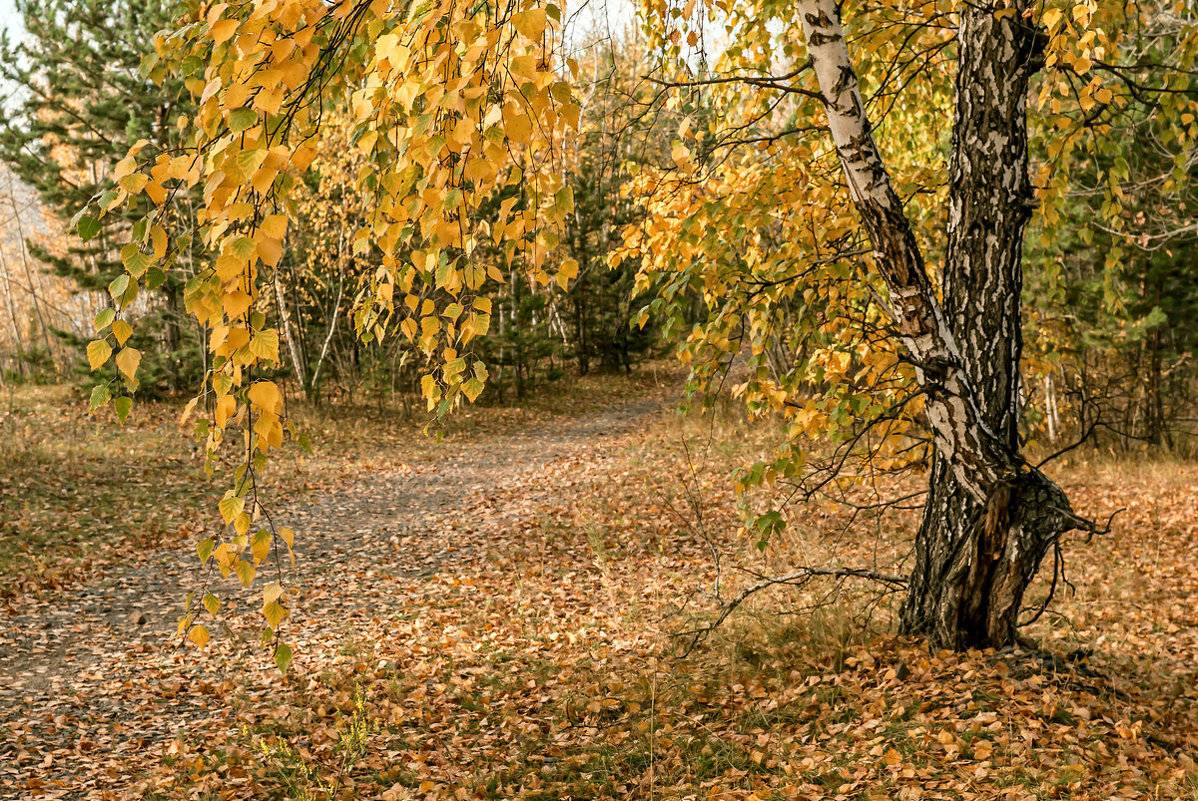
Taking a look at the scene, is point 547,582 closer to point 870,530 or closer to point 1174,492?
point 870,530

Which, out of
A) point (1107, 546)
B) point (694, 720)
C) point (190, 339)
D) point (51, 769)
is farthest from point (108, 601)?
point (190, 339)

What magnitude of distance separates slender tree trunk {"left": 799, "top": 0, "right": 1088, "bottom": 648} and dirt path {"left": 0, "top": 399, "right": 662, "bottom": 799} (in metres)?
4.22

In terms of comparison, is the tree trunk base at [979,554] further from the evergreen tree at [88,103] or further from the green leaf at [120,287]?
the evergreen tree at [88,103]

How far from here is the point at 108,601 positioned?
23.2 feet

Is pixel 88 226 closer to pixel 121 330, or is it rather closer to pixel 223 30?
pixel 121 330

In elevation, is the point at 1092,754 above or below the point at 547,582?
above

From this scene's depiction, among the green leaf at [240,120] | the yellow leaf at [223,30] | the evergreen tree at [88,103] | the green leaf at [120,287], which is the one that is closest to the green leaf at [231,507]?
the green leaf at [120,287]

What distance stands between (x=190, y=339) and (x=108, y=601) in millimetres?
10090

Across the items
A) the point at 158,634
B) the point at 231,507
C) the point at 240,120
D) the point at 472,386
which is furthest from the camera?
the point at 158,634

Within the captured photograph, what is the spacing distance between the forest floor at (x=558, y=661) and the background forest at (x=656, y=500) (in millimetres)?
30

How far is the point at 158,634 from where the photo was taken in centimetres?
638

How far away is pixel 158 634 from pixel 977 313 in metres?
6.16

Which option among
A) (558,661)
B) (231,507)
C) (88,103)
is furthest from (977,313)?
(88,103)

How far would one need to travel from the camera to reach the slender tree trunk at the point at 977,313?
3.36 m
